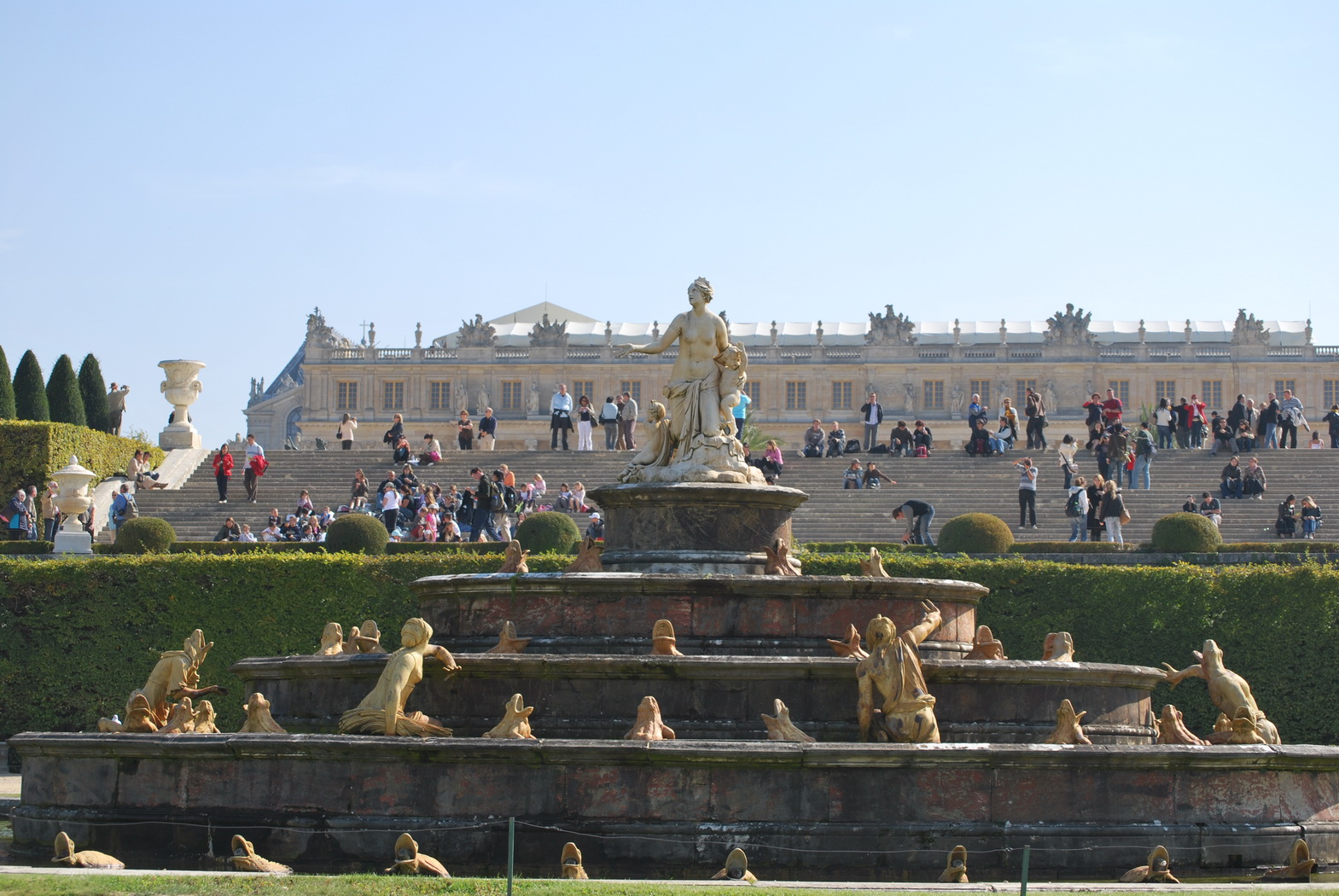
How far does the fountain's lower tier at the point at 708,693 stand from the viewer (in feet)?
39.1

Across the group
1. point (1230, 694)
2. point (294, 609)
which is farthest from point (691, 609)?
point (294, 609)

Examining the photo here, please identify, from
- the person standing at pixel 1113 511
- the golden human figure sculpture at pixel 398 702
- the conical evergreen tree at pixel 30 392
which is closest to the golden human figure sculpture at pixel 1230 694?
the golden human figure sculpture at pixel 398 702

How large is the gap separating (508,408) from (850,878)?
6707 centimetres

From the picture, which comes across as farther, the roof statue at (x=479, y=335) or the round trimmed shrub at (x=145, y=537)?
the roof statue at (x=479, y=335)

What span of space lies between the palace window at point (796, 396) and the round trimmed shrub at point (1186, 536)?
50171mm

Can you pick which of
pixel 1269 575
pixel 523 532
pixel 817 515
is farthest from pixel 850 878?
pixel 817 515

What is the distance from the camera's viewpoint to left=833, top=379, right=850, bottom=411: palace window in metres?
75.9

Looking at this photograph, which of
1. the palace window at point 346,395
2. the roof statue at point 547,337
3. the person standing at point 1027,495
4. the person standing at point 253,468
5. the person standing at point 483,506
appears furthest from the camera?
the palace window at point 346,395

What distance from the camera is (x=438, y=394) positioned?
77.4 meters

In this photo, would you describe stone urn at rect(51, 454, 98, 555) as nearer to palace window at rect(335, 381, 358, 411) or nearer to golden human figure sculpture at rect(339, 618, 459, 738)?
golden human figure sculpture at rect(339, 618, 459, 738)

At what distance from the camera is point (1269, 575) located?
2039 cm

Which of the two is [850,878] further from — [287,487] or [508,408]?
[508,408]

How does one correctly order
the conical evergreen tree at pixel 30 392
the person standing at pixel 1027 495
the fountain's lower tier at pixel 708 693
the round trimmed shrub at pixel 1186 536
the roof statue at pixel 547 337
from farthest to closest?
the roof statue at pixel 547 337 → the conical evergreen tree at pixel 30 392 → the person standing at pixel 1027 495 → the round trimmed shrub at pixel 1186 536 → the fountain's lower tier at pixel 708 693

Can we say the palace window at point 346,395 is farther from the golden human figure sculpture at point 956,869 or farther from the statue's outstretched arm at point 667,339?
the golden human figure sculpture at point 956,869
